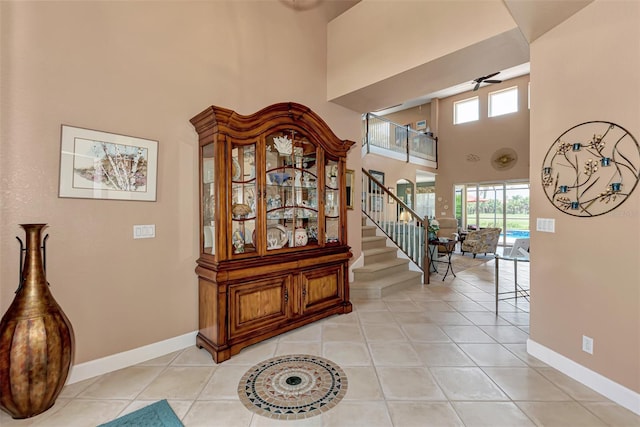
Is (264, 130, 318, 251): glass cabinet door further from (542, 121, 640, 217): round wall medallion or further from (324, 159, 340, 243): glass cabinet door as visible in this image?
(542, 121, 640, 217): round wall medallion

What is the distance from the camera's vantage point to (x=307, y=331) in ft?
10.2

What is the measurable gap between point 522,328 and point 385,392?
2123 millimetres

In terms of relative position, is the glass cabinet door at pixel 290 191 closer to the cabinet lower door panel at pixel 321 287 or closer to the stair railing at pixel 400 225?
the cabinet lower door panel at pixel 321 287

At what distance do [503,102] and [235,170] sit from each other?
1049cm

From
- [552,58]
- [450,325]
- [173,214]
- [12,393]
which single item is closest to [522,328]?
[450,325]

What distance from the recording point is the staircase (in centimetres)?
434

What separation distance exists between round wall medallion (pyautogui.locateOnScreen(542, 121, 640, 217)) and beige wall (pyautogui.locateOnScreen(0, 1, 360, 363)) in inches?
120

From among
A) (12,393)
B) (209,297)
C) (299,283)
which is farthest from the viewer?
(299,283)

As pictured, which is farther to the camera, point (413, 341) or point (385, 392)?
point (413, 341)

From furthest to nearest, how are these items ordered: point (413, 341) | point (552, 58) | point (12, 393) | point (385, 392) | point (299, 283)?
point (299, 283)
point (413, 341)
point (552, 58)
point (385, 392)
point (12, 393)

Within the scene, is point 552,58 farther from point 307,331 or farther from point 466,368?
point 307,331

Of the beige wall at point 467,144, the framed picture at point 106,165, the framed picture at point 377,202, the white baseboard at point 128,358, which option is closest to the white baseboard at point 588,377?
the white baseboard at point 128,358

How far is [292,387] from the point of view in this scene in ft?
7.00

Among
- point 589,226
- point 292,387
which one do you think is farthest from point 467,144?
point 292,387
